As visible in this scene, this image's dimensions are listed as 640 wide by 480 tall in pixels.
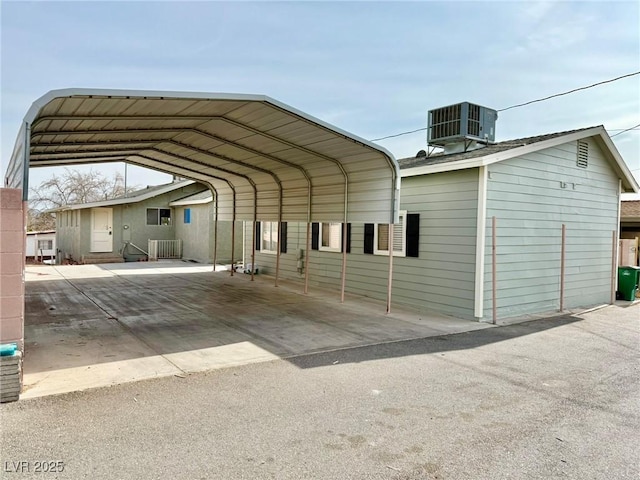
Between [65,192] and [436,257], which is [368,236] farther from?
[65,192]

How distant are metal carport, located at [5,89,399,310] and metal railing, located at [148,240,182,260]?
7.92m

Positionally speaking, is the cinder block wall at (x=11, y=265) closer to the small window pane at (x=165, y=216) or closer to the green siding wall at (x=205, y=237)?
the green siding wall at (x=205, y=237)

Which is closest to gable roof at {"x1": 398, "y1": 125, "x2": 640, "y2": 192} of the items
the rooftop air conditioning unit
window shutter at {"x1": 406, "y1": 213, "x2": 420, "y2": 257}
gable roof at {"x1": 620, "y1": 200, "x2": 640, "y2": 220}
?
the rooftop air conditioning unit

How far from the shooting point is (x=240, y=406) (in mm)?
3727

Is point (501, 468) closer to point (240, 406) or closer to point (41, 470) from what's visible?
point (240, 406)

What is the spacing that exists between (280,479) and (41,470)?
1431 mm

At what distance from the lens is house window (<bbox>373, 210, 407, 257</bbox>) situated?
8984 millimetres

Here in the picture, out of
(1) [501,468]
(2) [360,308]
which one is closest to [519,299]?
(2) [360,308]

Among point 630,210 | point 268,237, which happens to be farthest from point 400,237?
point 630,210

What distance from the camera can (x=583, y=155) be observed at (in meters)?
9.45

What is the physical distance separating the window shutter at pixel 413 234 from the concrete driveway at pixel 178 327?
1202 millimetres

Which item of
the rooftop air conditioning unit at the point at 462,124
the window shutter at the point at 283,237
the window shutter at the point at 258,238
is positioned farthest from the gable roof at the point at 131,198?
the rooftop air conditioning unit at the point at 462,124

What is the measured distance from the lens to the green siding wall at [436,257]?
25.1 feet

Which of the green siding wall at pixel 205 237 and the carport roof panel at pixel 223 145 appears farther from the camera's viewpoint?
the green siding wall at pixel 205 237
